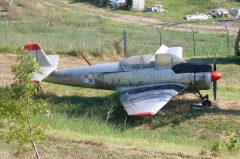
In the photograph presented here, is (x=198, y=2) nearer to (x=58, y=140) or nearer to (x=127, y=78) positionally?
(x=127, y=78)

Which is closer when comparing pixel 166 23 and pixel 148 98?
pixel 148 98

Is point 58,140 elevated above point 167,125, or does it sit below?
above

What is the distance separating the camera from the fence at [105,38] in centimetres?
2786

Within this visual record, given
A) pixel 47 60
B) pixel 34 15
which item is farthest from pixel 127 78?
pixel 34 15

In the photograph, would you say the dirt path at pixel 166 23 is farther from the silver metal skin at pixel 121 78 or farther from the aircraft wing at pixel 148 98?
the aircraft wing at pixel 148 98

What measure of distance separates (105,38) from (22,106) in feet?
88.4

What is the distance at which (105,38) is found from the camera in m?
35.2

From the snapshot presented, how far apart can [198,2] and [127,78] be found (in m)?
35.5

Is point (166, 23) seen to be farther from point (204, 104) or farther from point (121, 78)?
point (204, 104)

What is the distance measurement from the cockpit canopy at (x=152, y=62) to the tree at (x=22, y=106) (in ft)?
30.1

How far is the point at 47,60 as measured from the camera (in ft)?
61.7

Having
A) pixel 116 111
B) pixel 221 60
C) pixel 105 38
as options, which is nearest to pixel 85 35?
pixel 105 38

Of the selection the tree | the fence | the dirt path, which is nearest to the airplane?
the tree

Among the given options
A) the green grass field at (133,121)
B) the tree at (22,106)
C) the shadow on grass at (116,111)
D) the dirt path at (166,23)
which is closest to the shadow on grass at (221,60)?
the green grass field at (133,121)
